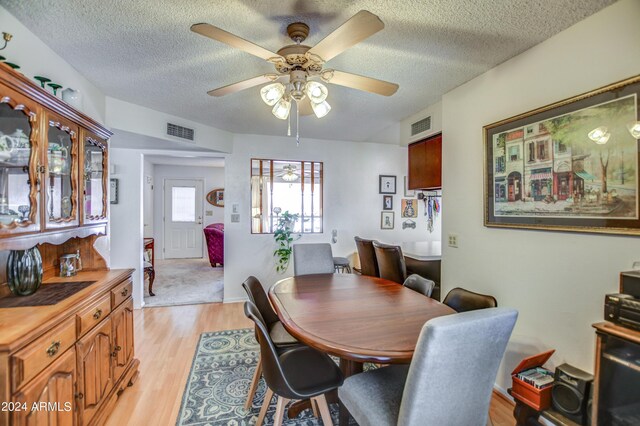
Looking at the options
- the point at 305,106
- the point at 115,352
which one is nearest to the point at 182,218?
the point at 115,352

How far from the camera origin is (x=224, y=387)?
2270 mm

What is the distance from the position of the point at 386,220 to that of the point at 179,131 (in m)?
3.42

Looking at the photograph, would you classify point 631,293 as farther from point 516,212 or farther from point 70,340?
point 70,340

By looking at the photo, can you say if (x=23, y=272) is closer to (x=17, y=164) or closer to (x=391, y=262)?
(x=17, y=164)

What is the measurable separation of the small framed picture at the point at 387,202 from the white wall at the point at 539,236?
231 cm

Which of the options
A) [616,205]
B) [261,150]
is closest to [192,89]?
[261,150]

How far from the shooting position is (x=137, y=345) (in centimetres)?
296

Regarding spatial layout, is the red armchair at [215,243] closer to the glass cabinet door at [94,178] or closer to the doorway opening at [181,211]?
the doorway opening at [181,211]

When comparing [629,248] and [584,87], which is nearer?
[629,248]

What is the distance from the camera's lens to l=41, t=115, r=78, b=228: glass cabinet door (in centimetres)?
162

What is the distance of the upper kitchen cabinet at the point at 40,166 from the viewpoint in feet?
4.45

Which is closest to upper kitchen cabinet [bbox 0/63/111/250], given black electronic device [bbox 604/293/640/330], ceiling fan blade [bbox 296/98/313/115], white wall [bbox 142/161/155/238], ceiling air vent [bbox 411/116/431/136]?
ceiling fan blade [bbox 296/98/313/115]

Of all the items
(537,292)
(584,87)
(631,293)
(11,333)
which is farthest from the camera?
(537,292)

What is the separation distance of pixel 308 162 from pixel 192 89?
227 cm
